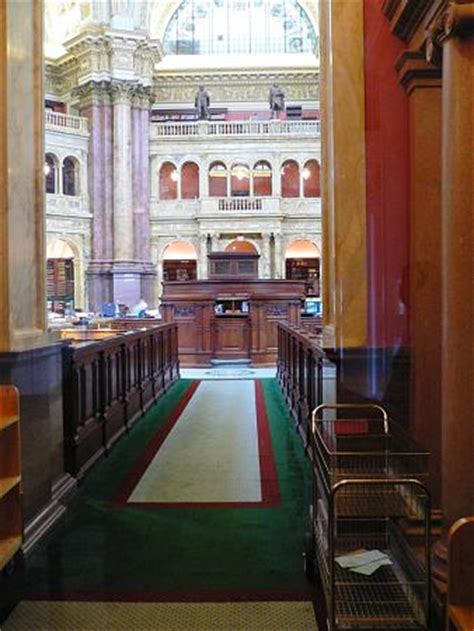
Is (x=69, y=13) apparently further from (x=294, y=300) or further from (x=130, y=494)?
(x=130, y=494)

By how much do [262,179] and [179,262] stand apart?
16.5 ft

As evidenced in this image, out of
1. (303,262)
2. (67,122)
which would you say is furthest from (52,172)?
(303,262)

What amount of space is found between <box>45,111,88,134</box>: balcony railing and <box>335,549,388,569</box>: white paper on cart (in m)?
23.1

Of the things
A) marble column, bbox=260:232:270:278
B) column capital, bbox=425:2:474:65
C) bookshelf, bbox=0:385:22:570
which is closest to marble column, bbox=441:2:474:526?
column capital, bbox=425:2:474:65

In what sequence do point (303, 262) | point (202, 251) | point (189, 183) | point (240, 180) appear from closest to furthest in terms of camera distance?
point (202, 251) < point (240, 180) < point (189, 183) < point (303, 262)

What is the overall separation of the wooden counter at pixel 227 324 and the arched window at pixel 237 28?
845 inches

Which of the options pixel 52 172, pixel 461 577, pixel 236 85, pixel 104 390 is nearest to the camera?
pixel 461 577

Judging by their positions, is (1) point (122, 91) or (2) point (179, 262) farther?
(2) point (179, 262)

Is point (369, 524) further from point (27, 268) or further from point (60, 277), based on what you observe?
point (60, 277)

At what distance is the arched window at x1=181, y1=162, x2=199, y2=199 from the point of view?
27000 millimetres

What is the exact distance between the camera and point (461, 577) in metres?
2.11

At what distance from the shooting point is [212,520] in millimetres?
3951

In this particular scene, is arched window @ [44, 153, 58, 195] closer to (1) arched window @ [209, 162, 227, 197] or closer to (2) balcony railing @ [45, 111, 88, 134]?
(2) balcony railing @ [45, 111, 88, 134]

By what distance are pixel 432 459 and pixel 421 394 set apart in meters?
0.34
